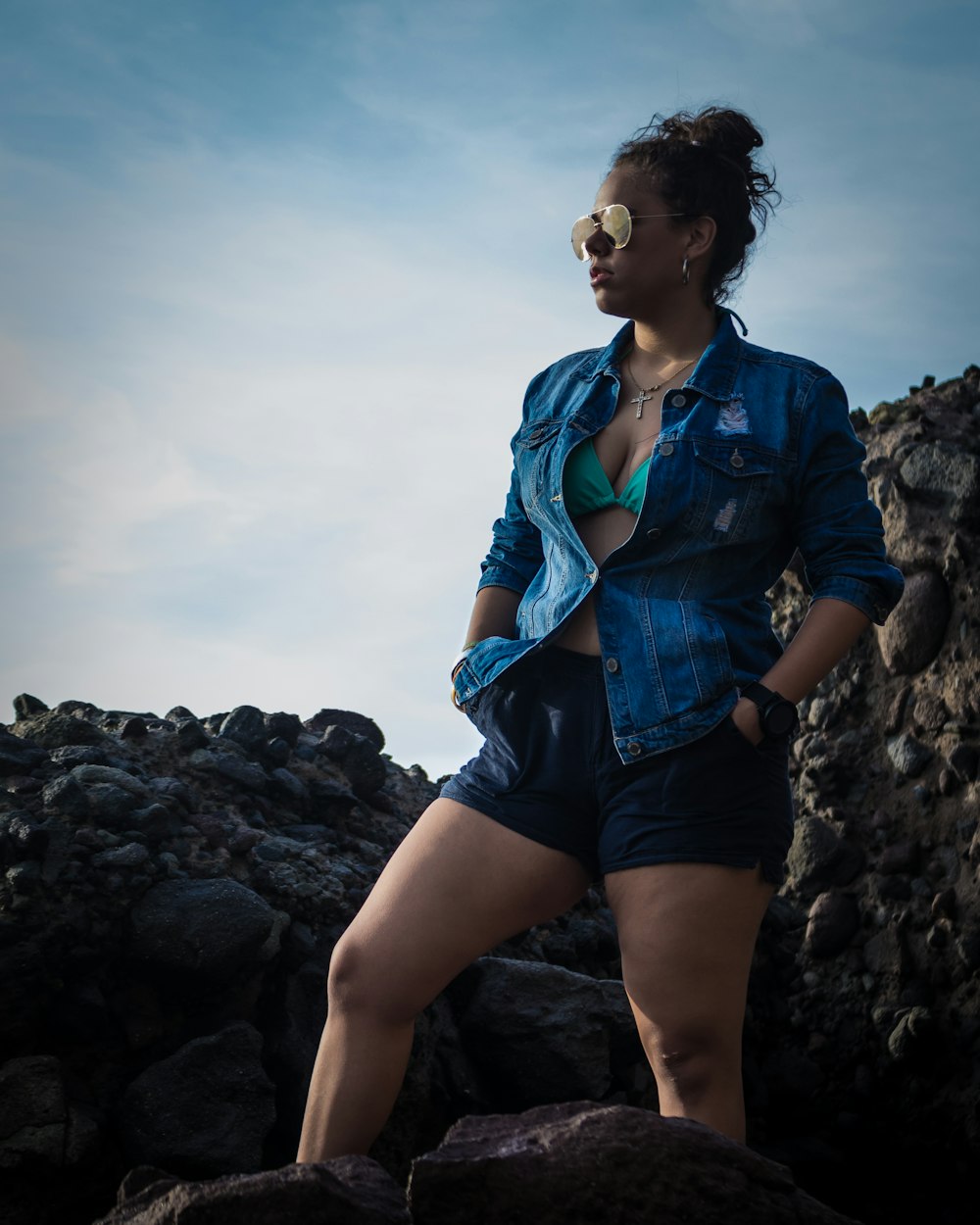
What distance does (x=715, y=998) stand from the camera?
234cm

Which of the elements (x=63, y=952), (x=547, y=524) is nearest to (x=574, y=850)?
(x=547, y=524)

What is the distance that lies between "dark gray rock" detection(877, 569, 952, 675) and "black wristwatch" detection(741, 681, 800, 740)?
120 inches

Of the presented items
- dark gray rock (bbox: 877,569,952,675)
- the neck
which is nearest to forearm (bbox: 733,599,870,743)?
the neck

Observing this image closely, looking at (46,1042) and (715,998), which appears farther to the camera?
(46,1042)

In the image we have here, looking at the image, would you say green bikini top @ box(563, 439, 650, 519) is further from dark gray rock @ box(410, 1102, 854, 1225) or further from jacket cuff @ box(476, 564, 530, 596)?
dark gray rock @ box(410, 1102, 854, 1225)

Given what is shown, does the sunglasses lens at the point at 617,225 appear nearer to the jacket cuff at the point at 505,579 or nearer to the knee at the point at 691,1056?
the jacket cuff at the point at 505,579

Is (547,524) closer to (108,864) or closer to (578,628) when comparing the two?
(578,628)

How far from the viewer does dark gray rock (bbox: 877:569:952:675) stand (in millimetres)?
5215

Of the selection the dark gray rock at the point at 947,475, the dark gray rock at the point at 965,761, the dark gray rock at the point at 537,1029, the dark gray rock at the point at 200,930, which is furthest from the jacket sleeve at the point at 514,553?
the dark gray rock at the point at 947,475

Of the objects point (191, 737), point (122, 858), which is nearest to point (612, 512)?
point (122, 858)

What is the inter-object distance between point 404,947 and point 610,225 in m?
1.57

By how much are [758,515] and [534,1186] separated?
1.38m

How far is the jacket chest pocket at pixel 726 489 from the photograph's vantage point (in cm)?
255

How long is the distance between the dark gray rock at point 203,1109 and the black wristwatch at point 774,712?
2092 millimetres
